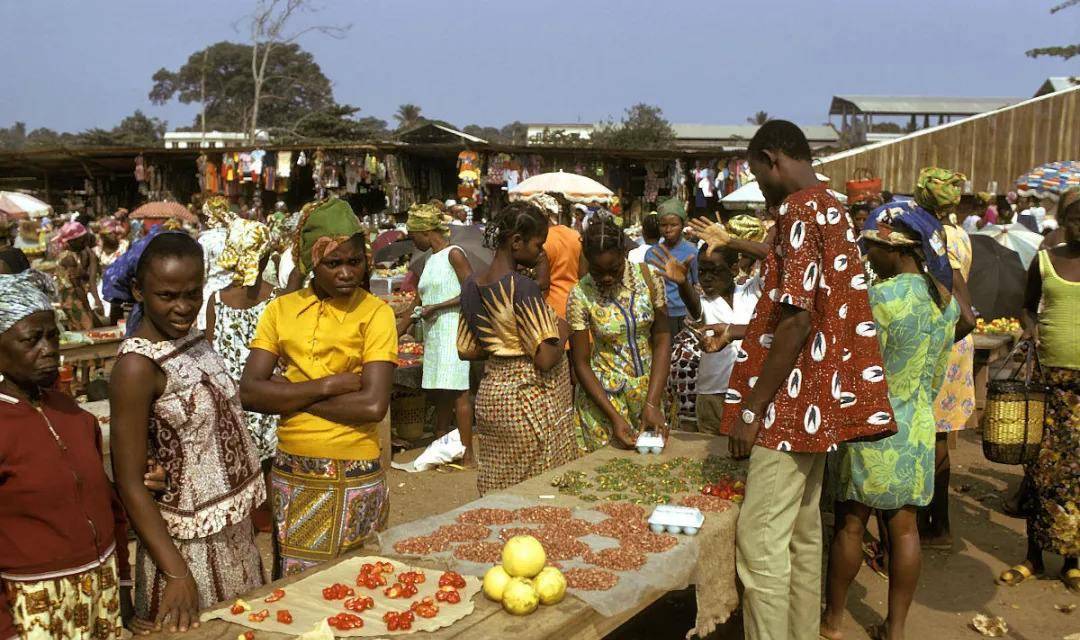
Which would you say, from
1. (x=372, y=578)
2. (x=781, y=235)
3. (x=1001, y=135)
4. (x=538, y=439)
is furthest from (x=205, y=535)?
(x=1001, y=135)

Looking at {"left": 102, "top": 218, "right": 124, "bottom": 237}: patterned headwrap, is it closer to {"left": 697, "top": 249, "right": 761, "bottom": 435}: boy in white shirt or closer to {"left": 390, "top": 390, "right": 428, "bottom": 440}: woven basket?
{"left": 390, "top": 390, "right": 428, "bottom": 440}: woven basket

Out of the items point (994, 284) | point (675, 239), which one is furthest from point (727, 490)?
point (994, 284)

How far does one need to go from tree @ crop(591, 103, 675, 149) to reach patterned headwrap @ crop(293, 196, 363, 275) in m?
37.1

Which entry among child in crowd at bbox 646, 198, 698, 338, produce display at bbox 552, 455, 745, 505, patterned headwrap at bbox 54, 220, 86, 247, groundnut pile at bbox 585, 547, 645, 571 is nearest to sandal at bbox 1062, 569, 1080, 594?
produce display at bbox 552, 455, 745, 505

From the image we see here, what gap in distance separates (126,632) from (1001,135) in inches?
915

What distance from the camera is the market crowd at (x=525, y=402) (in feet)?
8.39

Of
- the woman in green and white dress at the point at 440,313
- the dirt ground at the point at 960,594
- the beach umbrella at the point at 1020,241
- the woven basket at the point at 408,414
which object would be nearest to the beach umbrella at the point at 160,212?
the woven basket at the point at 408,414

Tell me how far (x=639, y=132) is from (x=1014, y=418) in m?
42.7

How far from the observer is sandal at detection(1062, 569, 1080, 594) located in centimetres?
502

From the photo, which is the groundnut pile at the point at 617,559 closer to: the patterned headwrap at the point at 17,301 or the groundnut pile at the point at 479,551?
the groundnut pile at the point at 479,551

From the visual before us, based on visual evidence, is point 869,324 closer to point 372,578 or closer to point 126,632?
point 372,578

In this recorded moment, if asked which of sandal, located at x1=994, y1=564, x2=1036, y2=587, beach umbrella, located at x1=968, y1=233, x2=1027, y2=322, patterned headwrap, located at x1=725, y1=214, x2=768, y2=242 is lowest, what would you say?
sandal, located at x1=994, y1=564, x2=1036, y2=587

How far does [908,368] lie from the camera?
3.88 metres

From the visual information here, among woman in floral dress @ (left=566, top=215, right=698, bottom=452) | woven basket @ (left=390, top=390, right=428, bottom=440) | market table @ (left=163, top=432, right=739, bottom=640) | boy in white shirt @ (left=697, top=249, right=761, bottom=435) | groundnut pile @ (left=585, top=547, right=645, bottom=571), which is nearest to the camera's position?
market table @ (left=163, top=432, right=739, bottom=640)
